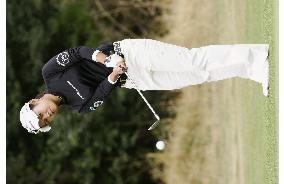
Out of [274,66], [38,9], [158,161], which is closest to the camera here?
[274,66]

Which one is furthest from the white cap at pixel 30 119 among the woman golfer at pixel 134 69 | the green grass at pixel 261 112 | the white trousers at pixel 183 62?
the green grass at pixel 261 112

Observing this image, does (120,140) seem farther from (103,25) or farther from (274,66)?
(274,66)

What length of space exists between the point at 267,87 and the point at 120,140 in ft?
9.21

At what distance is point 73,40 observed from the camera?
5641 mm

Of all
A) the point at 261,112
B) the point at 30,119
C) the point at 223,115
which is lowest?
the point at 30,119

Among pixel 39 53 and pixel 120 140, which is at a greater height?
pixel 39 53

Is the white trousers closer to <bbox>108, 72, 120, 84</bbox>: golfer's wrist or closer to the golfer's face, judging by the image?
<bbox>108, 72, 120, 84</bbox>: golfer's wrist

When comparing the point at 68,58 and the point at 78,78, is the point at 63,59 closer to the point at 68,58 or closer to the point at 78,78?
the point at 68,58

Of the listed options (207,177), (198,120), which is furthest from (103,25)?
(207,177)

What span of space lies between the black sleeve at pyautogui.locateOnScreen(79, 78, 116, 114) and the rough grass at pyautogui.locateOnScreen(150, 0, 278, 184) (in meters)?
0.94

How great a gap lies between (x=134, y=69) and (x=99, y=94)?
9.3 inches

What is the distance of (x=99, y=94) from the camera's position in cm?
333

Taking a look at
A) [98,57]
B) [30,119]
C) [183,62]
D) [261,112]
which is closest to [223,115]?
[261,112]

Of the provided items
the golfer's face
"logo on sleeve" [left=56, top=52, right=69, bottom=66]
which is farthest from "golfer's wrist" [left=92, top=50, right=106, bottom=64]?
the golfer's face
